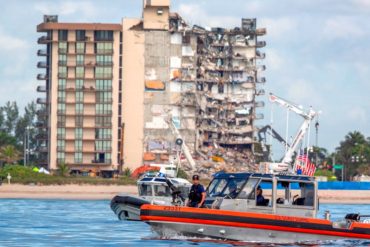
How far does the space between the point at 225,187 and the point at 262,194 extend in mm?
1545

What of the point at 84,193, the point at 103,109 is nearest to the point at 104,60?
the point at 103,109

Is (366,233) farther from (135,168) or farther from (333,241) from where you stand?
(135,168)

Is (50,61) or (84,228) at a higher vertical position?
(50,61)

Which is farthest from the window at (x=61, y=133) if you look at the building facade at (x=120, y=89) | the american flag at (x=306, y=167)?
the american flag at (x=306, y=167)

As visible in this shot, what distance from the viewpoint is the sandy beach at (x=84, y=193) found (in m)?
145

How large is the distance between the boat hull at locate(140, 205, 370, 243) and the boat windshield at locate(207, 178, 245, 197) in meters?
1.43

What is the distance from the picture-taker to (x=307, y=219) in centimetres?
4984

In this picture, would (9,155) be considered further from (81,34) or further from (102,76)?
(81,34)

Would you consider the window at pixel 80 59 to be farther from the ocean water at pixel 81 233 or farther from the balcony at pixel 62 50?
the ocean water at pixel 81 233

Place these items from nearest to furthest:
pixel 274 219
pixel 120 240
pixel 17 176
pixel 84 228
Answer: pixel 274 219
pixel 120 240
pixel 84 228
pixel 17 176

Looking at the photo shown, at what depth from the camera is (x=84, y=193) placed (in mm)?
148875

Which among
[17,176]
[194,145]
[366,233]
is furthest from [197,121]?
[366,233]

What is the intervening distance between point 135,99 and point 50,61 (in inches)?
548

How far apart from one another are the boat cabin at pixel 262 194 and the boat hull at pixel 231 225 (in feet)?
2.18
